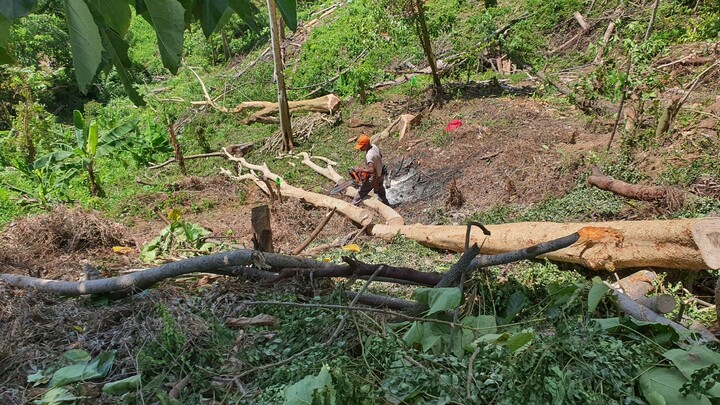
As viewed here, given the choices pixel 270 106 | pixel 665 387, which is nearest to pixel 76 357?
pixel 665 387

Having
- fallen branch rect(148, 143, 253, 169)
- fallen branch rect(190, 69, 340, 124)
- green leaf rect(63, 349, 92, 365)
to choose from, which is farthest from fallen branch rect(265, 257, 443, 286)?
fallen branch rect(190, 69, 340, 124)

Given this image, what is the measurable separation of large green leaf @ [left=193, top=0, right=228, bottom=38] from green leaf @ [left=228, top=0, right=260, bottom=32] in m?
0.14

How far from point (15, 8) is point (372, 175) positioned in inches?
339

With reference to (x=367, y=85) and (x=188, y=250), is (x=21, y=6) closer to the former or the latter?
(x=188, y=250)

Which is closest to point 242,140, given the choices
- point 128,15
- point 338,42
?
point 338,42

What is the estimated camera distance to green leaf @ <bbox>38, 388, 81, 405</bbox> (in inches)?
104

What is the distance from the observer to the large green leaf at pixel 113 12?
1301 mm

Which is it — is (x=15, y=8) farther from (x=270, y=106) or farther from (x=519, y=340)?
(x=270, y=106)

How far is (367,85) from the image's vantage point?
15070mm

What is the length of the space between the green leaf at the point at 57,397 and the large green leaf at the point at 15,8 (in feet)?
7.34

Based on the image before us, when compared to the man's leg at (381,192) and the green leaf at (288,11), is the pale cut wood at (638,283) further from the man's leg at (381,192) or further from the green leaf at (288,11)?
the man's leg at (381,192)

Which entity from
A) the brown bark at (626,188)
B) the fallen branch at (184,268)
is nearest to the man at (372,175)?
the brown bark at (626,188)

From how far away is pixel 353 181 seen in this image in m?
10.3

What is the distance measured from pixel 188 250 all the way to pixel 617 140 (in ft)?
20.8
